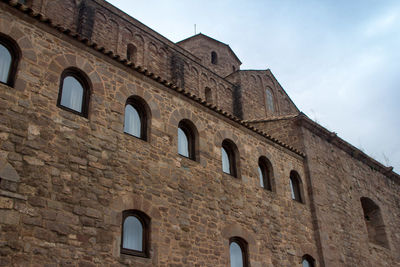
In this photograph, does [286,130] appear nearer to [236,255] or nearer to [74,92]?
[236,255]

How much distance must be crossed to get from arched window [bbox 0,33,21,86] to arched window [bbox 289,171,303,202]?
9309 millimetres

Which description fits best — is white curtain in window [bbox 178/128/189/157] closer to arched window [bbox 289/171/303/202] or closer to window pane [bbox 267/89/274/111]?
arched window [bbox 289/171/303/202]

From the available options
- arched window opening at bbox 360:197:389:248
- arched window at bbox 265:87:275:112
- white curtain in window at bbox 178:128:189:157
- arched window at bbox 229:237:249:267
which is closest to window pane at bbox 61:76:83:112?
white curtain in window at bbox 178:128:189:157

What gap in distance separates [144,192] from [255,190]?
415 centimetres

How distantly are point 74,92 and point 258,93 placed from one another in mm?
14619

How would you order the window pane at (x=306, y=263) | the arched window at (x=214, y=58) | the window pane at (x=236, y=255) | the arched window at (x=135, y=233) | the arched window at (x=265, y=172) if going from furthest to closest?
1. the arched window at (x=214, y=58)
2. the arched window at (x=265, y=172)
3. the window pane at (x=306, y=263)
4. the window pane at (x=236, y=255)
5. the arched window at (x=135, y=233)

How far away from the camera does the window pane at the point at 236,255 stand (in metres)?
11.1

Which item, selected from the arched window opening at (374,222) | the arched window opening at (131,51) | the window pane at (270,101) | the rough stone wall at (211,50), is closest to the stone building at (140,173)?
the arched window opening at (374,222)

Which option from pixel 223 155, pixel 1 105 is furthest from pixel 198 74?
pixel 1 105

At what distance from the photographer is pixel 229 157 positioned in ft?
42.0

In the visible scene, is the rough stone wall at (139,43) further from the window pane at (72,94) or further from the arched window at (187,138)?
the window pane at (72,94)

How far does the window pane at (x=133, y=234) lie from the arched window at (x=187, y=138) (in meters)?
2.56

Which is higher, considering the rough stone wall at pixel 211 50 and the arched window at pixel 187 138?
the rough stone wall at pixel 211 50

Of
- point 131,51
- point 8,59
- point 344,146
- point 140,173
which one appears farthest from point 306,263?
point 131,51
